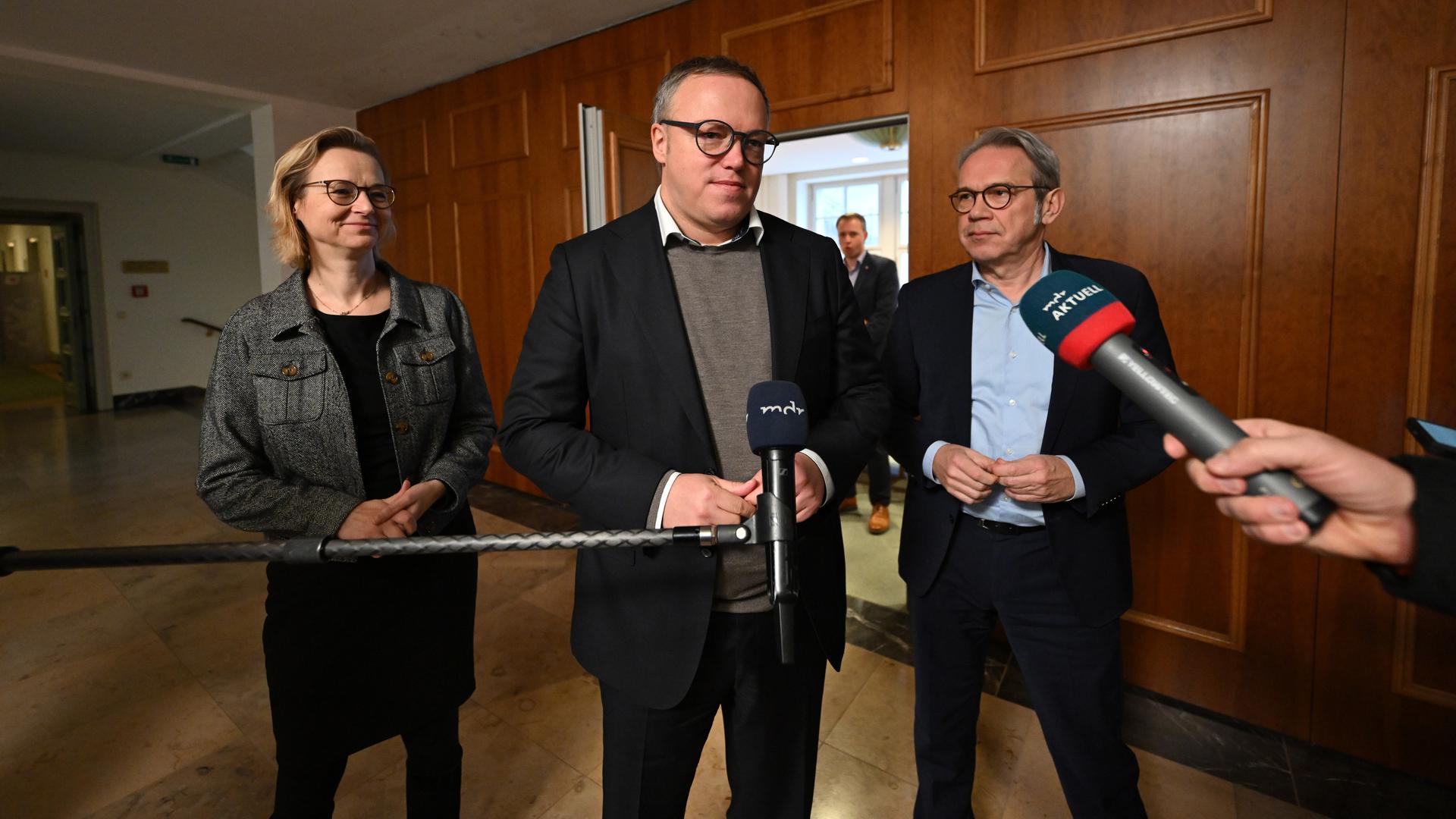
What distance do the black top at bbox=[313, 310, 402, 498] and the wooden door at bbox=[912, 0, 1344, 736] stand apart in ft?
7.76

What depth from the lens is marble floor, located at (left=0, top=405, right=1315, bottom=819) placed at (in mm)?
2096

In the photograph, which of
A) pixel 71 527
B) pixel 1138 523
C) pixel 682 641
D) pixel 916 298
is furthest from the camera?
pixel 71 527

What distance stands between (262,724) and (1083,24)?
12.4 ft

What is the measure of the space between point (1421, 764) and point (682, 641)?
2513 mm

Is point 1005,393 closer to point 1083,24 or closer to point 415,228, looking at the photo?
point 1083,24

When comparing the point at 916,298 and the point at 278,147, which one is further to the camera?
the point at 278,147

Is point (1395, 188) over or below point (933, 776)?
over

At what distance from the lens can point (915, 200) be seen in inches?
118

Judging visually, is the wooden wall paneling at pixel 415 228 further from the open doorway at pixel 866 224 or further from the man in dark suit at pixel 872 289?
the man in dark suit at pixel 872 289

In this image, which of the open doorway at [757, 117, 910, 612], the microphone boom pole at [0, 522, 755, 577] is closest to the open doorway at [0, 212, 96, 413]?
the open doorway at [757, 117, 910, 612]

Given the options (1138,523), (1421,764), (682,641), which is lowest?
(1421,764)

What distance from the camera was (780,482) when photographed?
86 centimetres

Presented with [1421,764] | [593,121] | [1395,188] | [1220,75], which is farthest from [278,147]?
[1421,764]

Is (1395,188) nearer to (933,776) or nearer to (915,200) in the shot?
(915,200)
